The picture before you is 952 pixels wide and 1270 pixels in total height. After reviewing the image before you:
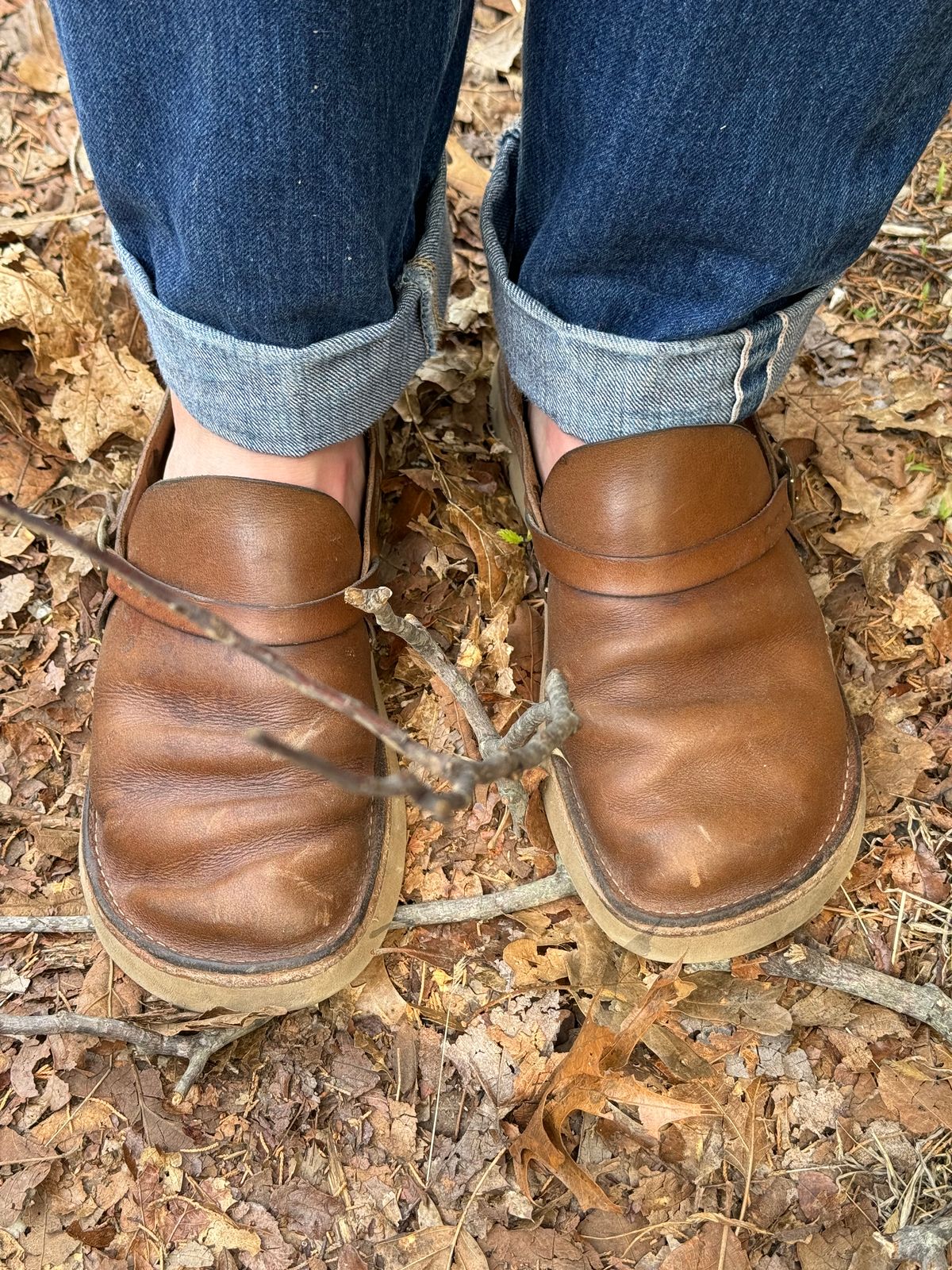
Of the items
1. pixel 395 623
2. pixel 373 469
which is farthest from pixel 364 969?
pixel 373 469

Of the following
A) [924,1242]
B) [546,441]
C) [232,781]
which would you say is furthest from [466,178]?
[924,1242]

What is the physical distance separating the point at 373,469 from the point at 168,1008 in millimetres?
1077

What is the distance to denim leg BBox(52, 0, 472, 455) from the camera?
98cm

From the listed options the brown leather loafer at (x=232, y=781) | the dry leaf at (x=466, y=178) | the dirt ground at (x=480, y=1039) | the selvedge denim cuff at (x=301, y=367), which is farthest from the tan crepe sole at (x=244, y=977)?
the dry leaf at (x=466, y=178)

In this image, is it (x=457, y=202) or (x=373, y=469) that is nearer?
(x=373, y=469)

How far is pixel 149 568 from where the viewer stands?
1597 mm

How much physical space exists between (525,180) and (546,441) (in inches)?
19.3

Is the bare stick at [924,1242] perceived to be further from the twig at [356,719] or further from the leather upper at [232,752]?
the twig at [356,719]

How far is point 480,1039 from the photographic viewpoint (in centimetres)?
163

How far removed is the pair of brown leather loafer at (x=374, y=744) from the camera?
4.97ft

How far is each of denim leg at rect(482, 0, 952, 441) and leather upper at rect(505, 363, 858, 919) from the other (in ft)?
0.40

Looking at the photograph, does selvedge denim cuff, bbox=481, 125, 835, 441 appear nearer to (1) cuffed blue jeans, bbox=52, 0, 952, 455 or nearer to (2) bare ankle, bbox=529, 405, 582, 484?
(1) cuffed blue jeans, bbox=52, 0, 952, 455

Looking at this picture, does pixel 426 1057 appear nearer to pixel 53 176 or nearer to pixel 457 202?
pixel 457 202

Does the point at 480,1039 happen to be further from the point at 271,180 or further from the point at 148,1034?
the point at 271,180
